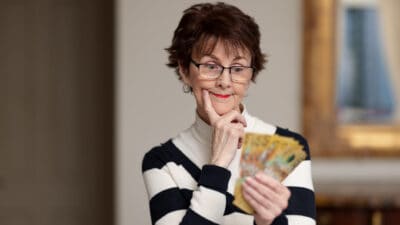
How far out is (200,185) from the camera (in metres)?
1.60

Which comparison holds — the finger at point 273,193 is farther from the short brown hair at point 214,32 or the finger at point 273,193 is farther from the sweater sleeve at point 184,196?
the short brown hair at point 214,32

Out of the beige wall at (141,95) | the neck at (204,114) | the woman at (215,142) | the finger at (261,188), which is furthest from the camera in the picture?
the beige wall at (141,95)

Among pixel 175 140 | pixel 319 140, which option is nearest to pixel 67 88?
pixel 319 140

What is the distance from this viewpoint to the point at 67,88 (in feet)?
18.3

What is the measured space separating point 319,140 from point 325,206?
30.6 inches

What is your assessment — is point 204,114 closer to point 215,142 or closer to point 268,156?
point 215,142

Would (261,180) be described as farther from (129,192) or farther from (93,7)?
(93,7)

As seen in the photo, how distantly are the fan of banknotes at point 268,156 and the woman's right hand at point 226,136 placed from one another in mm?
34

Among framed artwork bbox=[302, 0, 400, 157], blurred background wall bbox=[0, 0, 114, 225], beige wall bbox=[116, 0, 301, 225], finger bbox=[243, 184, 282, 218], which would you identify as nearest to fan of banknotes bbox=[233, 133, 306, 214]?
finger bbox=[243, 184, 282, 218]

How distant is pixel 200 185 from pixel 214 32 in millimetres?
325

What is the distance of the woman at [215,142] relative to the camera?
62.2 inches

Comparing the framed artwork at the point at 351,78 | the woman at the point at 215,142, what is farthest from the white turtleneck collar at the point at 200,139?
the framed artwork at the point at 351,78

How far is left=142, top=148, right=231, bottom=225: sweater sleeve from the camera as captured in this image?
1581 millimetres

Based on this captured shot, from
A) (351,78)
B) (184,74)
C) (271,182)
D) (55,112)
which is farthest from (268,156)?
(55,112)
